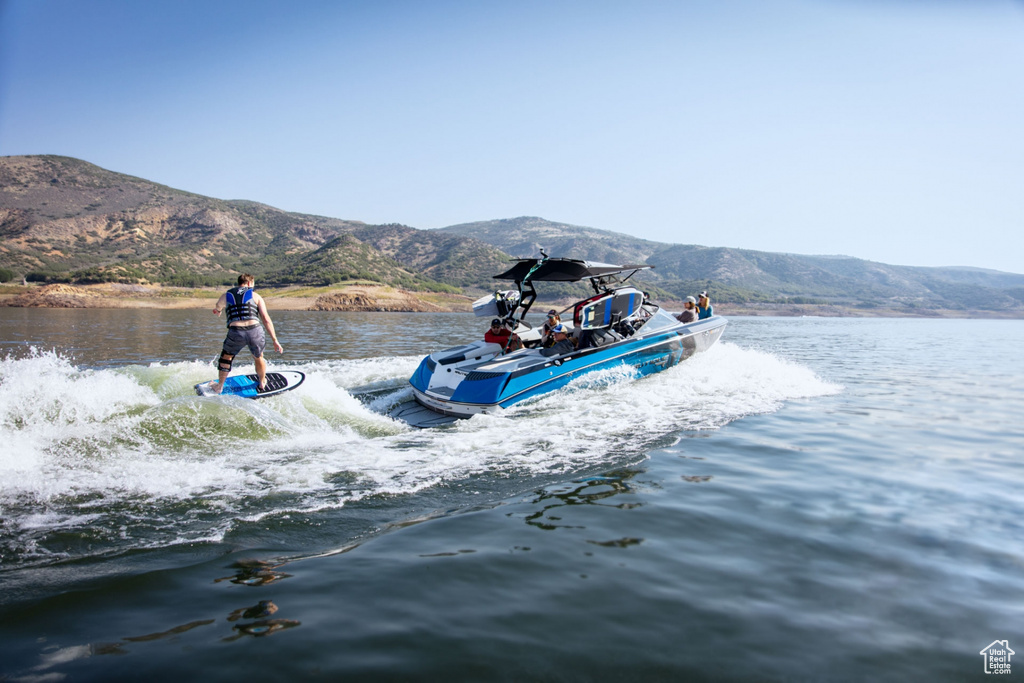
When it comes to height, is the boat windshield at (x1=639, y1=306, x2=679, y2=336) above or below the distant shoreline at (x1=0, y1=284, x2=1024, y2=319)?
above

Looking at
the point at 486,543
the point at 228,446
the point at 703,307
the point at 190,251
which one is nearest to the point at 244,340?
the point at 228,446

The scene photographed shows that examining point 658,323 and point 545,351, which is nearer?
point 545,351

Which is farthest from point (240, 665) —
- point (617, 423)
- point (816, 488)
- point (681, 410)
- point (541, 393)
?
point (681, 410)

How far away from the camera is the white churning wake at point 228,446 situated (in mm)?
4555

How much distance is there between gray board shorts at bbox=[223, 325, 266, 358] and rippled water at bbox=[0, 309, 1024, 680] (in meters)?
0.91

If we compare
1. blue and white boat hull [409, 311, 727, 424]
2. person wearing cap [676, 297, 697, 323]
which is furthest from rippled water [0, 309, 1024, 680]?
person wearing cap [676, 297, 697, 323]

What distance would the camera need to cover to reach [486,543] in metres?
4.33

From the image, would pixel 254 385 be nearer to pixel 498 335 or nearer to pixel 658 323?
pixel 498 335

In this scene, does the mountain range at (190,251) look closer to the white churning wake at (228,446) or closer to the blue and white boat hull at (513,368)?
the blue and white boat hull at (513,368)

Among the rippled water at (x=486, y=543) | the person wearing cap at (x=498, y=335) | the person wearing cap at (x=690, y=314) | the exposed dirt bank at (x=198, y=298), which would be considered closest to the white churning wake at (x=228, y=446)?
the rippled water at (x=486, y=543)

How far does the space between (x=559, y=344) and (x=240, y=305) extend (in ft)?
18.7

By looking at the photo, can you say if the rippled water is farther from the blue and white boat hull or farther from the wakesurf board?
the blue and white boat hull

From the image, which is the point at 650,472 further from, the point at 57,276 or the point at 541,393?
the point at 57,276

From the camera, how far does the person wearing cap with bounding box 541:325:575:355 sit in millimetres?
10844
